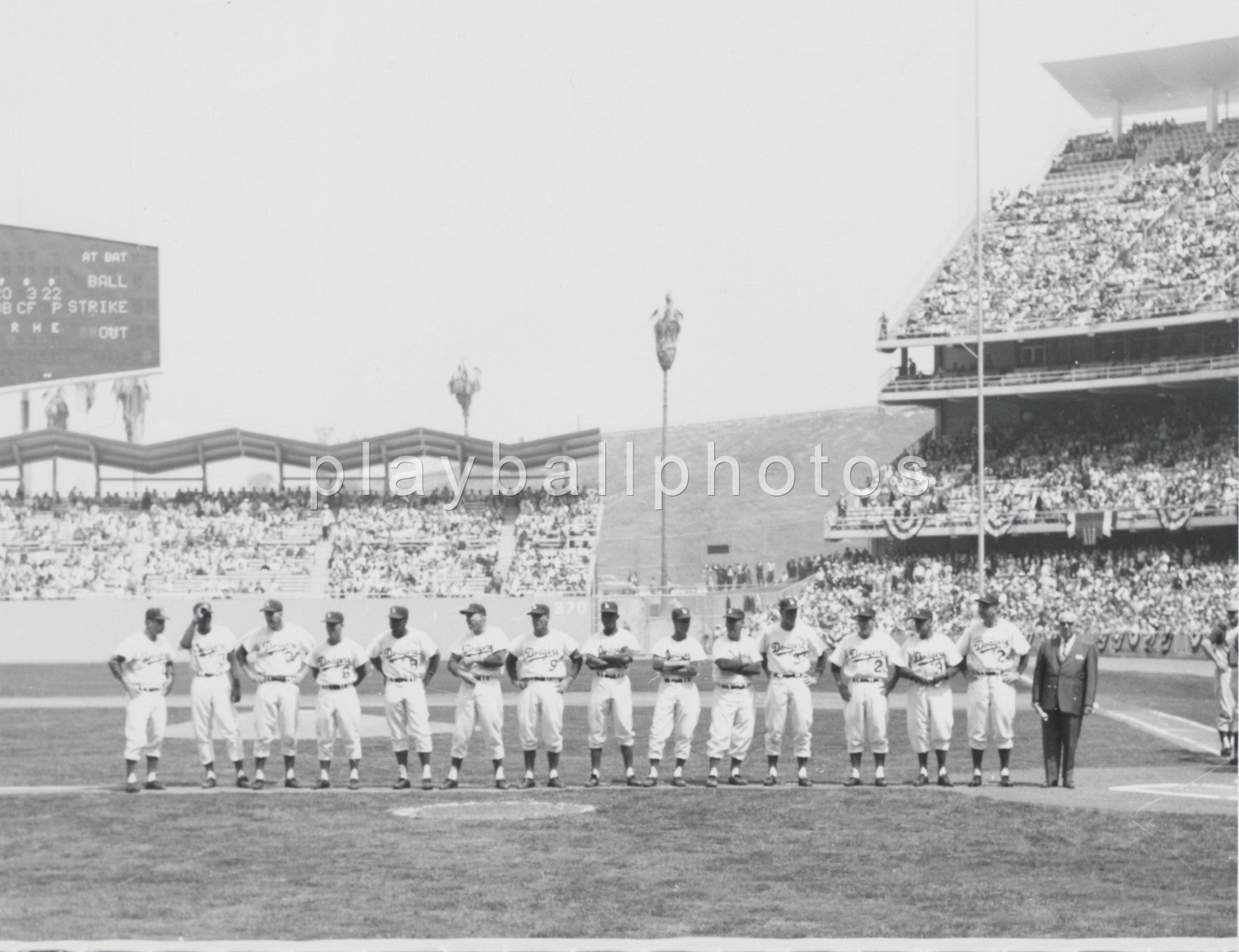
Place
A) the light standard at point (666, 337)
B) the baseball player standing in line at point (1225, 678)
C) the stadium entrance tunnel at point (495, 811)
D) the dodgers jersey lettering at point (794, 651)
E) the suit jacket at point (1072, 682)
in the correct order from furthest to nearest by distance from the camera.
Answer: the light standard at point (666, 337) < the baseball player standing in line at point (1225, 678) < the dodgers jersey lettering at point (794, 651) < the suit jacket at point (1072, 682) < the stadium entrance tunnel at point (495, 811)

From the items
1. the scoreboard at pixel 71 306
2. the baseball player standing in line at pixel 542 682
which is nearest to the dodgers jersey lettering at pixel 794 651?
the baseball player standing in line at pixel 542 682

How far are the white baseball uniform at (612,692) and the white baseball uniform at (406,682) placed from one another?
160 centimetres

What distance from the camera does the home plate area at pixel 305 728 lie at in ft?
74.0

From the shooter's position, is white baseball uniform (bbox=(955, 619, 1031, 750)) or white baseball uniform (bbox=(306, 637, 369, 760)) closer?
white baseball uniform (bbox=(306, 637, 369, 760))

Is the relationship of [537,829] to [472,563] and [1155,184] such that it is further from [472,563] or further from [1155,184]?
[1155,184]

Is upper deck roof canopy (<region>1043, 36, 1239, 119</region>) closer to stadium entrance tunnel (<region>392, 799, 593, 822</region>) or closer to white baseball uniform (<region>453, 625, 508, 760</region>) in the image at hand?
white baseball uniform (<region>453, 625, 508, 760</region>)

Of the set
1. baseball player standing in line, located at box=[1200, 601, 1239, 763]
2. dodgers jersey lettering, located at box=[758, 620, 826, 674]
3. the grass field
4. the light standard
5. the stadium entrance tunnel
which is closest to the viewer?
the grass field

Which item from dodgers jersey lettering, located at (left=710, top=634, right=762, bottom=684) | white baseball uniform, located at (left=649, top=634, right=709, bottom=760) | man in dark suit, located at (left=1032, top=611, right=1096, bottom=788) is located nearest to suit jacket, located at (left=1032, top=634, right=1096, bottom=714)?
man in dark suit, located at (left=1032, top=611, right=1096, bottom=788)

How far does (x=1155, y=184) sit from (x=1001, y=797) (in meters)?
37.6

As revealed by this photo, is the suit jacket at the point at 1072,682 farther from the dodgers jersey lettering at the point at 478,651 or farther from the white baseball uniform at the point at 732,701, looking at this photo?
the dodgers jersey lettering at the point at 478,651

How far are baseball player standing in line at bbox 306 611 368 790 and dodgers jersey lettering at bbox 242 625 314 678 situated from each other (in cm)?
17

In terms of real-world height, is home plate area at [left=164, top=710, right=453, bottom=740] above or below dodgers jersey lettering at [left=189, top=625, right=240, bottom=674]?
below

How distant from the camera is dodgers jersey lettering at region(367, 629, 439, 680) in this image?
1611cm

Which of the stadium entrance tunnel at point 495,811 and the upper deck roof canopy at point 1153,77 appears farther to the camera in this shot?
the upper deck roof canopy at point 1153,77
